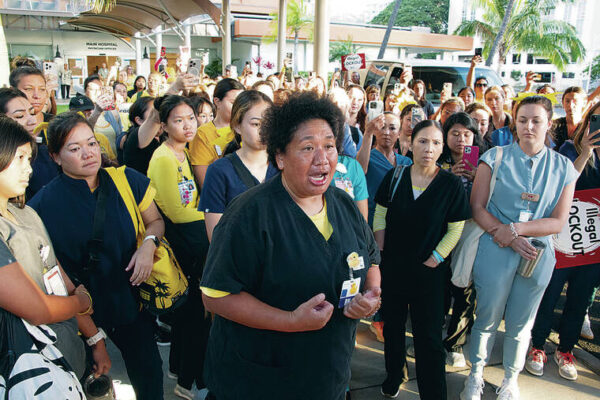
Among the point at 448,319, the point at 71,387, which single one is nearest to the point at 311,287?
the point at 71,387

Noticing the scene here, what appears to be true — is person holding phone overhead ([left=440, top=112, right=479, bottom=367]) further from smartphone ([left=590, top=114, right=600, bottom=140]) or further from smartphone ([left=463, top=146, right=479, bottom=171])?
smartphone ([left=590, top=114, right=600, bottom=140])

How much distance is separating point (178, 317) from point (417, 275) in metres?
1.68

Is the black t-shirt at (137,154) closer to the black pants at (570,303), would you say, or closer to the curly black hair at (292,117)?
the curly black hair at (292,117)

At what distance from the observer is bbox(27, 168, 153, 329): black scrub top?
2309 mm

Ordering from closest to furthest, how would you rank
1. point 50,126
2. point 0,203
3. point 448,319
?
point 0,203, point 50,126, point 448,319

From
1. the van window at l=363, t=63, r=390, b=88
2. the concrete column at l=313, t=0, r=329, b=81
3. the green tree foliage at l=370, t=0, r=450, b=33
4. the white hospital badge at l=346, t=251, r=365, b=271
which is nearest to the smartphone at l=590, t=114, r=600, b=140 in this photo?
the white hospital badge at l=346, t=251, r=365, b=271

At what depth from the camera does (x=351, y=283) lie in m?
1.75

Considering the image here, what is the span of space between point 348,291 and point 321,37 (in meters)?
7.97

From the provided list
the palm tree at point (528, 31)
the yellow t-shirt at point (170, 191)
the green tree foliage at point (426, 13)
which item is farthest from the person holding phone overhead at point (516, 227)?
the green tree foliage at point (426, 13)

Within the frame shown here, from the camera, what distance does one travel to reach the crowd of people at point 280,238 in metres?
1.69

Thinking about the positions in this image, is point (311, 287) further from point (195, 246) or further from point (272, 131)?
point (195, 246)

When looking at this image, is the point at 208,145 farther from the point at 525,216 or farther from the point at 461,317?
the point at 461,317

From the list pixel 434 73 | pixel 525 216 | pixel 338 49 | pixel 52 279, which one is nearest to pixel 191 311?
pixel 52 279

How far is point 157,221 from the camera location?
8.86 ft
